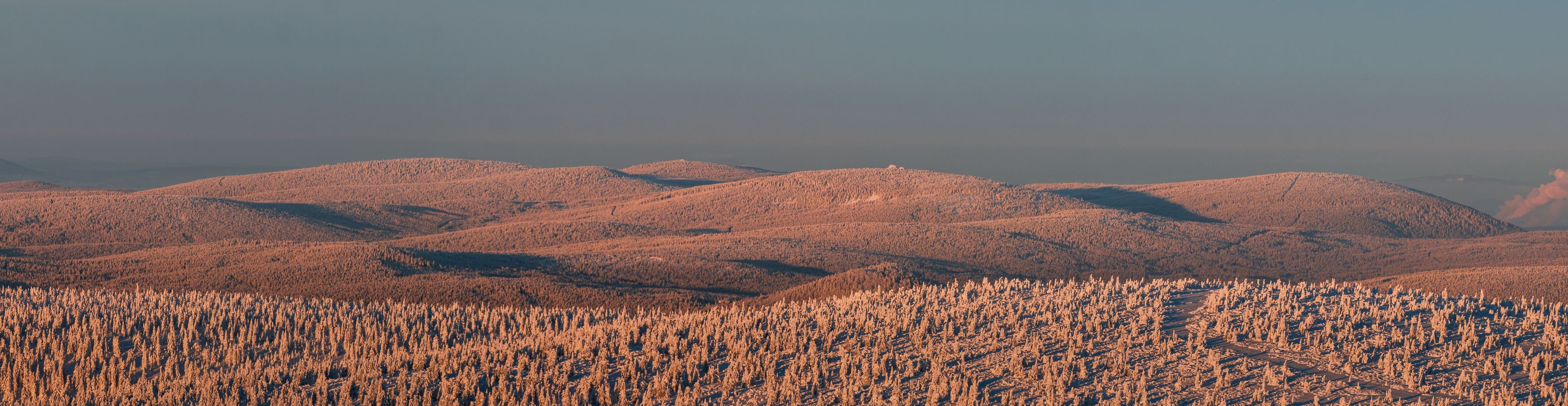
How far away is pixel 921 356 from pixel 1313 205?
124480 mm

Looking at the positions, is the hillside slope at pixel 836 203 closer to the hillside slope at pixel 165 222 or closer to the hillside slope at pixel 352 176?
the hillside slope at pixel 165 222

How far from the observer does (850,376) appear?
1833 cm

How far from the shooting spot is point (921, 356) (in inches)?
770

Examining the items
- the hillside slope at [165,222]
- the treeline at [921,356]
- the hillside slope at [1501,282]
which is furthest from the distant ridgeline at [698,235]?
the treeline at [921,356]

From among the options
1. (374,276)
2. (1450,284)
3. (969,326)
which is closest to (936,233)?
(1450,284)

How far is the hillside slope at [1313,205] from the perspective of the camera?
12038 centimetres

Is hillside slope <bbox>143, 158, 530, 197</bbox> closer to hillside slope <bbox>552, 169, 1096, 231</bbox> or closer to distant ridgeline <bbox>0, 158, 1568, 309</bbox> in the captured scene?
distant ridgeline <bbox>0, 158, 1568, 309</bbox>

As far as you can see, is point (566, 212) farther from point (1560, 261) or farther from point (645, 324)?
point (645, 324)

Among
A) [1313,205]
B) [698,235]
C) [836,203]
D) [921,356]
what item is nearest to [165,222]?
[698,235]

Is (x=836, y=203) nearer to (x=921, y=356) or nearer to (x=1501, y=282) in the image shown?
(x=1501, y=282)

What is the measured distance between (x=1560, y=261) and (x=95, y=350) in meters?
88.8

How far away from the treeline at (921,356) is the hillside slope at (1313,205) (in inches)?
3944

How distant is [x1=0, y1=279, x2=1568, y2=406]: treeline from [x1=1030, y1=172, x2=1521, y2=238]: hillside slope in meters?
100

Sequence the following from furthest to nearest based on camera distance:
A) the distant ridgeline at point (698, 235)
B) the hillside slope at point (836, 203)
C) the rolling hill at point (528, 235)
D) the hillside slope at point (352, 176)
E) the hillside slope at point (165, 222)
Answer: the hillside slope at point (352, 176) → the hillside slope at point (836, 203) → the hillside slope at point (165, 222) → the rolling hill at point (528, 235) → the distant ridgeline at point (698, 235)
